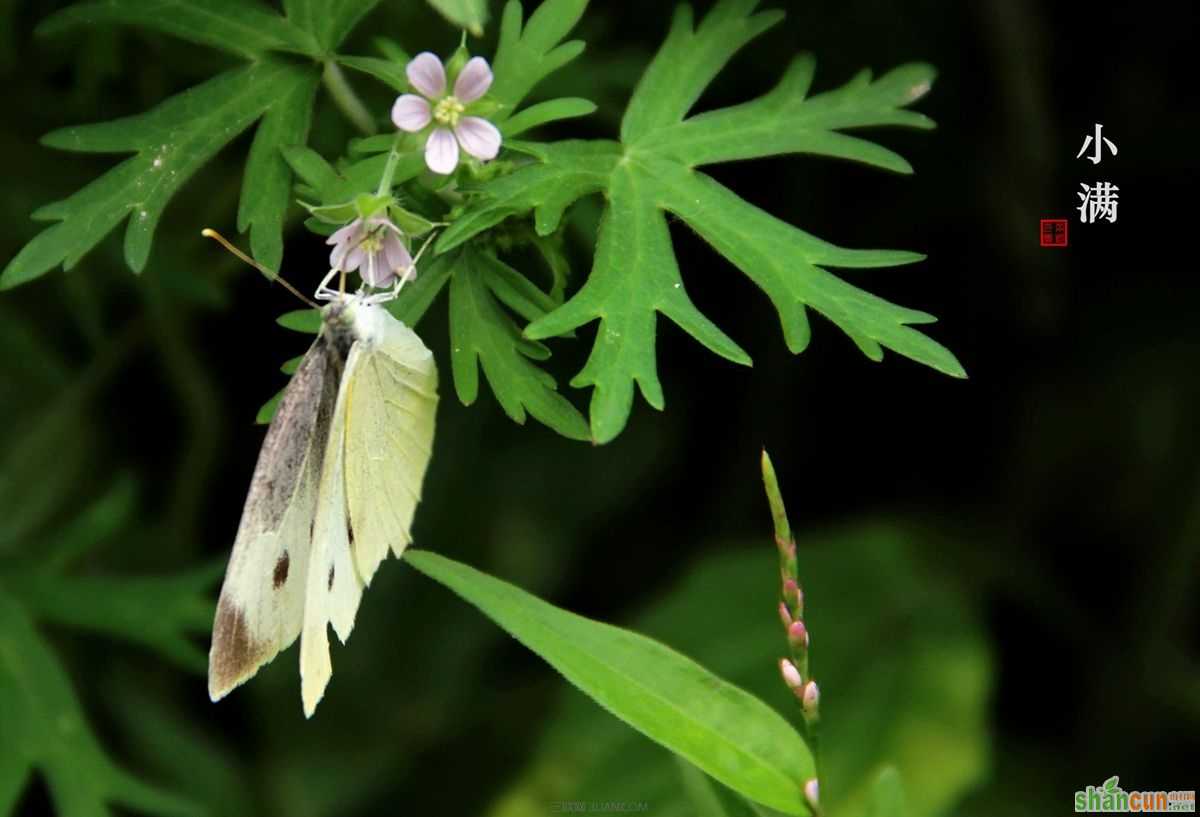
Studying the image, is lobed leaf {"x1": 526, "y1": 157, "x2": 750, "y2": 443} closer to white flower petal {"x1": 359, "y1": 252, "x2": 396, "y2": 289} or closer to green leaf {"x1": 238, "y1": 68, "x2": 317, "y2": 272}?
white flower petal {"x1": 359, "y1": 252, "x2": 396, "y2": 289}

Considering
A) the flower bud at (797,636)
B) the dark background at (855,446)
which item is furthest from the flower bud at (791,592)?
the dark background at (855,446)

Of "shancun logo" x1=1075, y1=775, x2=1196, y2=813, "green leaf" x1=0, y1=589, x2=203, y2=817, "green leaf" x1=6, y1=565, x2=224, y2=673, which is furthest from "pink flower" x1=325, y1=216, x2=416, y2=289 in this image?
"shancun logo" x1=1075, y1=775, x2=1196, y2=813

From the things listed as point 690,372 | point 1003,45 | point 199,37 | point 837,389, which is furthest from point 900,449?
point 199,37

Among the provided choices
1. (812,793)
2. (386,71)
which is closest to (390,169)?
(386,71)

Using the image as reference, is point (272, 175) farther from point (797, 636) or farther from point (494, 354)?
point (797, 636)

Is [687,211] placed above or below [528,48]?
below

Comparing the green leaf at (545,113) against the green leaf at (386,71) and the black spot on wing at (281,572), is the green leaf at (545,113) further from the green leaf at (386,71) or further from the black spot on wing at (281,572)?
the black spot on wing at (281,572)
